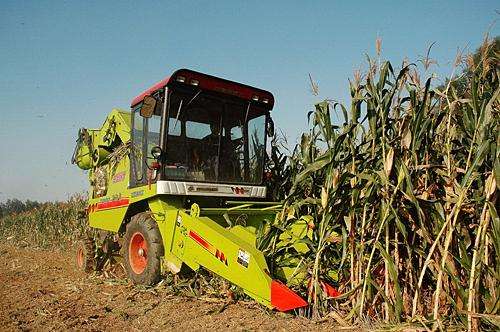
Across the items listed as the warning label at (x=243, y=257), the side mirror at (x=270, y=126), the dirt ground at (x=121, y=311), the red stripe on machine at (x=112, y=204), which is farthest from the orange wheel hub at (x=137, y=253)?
the side mirror at (x=270, y=126)

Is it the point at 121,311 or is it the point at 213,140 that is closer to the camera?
the point at 121,311

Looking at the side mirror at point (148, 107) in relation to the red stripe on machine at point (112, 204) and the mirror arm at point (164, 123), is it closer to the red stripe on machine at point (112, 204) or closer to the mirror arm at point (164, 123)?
the mirror arm at point (164, 123)

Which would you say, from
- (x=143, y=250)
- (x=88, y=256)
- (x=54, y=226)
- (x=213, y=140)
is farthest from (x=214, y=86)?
(x=54, y=226)

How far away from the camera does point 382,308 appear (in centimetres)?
321

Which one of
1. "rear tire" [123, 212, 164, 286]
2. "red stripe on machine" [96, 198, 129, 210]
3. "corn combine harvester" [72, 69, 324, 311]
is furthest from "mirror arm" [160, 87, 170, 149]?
"red stripe on machine" [96, 198, 129, 210]

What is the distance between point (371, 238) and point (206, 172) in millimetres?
2291

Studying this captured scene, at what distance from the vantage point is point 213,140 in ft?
16.8

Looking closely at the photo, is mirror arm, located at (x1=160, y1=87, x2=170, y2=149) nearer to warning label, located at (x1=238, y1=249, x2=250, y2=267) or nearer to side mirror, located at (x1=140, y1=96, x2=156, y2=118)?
side mirror, located at (x1=140, y1=96, x2=156, y2=118)

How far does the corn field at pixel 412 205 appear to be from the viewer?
9.27 ft

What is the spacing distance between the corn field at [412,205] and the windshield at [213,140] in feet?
5.27

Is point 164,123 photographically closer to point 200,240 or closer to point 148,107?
point 148,107

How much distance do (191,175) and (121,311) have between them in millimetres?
1703

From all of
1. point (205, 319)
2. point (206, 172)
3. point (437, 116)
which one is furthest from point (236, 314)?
point (437, 116)

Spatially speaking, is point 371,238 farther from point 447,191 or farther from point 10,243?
point 10,243
